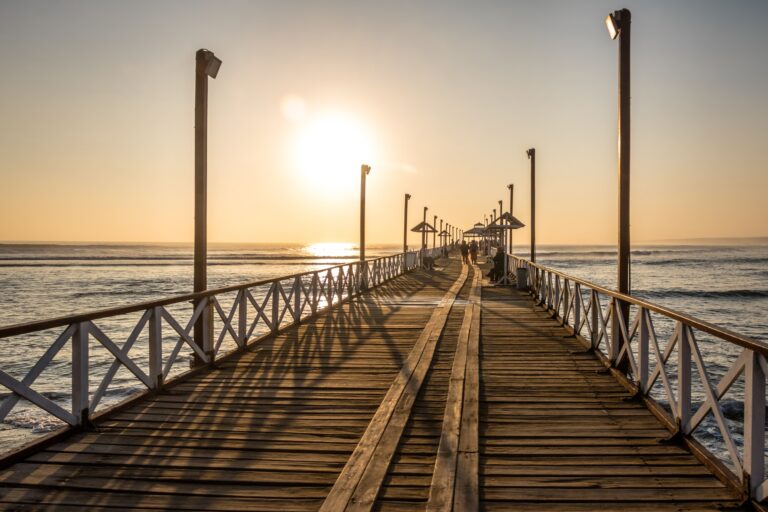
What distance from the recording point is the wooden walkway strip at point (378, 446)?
331 cm

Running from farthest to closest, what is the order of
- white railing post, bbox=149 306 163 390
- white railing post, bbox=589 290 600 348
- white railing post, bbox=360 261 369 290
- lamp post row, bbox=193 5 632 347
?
white railing post, bbox=360 261 369 290, white railing post, bbox=589 290 600 348, lamp post row, bbox=193 5 632 347, white railing post, bbox=149 306 163 390

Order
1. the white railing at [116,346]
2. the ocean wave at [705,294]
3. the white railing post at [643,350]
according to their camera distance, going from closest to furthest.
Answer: the white railing at [116,346] < the white railing post at [643,350] < the ocean wave at [705,294]

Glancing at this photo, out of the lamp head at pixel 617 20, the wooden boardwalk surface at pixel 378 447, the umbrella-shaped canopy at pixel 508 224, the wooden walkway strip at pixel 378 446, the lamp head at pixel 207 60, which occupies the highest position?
the lamp head at pixel 617 20

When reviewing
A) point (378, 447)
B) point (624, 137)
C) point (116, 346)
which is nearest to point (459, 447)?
point (378, 447)

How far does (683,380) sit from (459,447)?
1.94 m

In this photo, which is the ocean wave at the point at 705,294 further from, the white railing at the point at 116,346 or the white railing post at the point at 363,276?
the white railing at the point at 116,346

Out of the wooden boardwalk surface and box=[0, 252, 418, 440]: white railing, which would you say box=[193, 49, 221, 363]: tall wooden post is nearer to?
box=[0, 252, 418, 440]: white railing

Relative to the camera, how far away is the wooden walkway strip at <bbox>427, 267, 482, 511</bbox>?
3.33m

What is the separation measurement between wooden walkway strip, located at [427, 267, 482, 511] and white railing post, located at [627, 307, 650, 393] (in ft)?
5.41

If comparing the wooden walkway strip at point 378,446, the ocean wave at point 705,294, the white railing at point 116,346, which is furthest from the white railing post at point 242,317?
the ocean wave at point 705,294

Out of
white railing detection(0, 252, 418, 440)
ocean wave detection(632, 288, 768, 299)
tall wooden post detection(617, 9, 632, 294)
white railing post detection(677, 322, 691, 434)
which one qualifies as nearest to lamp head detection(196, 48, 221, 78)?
white railing detection(0, 252, 418, 440)

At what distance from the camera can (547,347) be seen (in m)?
8.44

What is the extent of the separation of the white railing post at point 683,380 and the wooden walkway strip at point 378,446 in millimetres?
2234

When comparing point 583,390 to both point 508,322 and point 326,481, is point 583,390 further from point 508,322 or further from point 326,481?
point 508,322
